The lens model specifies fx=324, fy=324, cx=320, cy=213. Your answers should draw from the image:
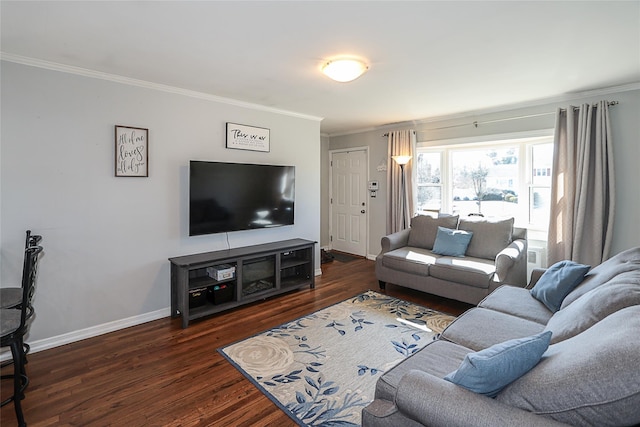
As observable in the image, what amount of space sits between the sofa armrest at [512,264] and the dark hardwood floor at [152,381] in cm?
210

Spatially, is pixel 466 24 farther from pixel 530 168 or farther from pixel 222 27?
pixel 530 168

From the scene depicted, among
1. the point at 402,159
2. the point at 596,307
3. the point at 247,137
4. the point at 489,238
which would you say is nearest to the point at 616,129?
the point at 489,238

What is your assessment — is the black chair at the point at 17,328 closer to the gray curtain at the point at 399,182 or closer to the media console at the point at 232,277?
the media console at the point at 232,277

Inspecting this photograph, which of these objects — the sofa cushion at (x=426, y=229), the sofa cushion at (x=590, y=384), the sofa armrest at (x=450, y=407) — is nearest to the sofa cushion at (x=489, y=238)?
the sofa cushion at (x=426, y=229)

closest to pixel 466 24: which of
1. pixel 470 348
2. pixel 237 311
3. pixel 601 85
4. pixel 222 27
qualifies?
pixel 222 27

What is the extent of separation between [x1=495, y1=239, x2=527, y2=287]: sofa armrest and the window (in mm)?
751

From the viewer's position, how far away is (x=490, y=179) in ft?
15.3

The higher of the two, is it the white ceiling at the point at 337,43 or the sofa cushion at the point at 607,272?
the white ceiling at the point at 337,43

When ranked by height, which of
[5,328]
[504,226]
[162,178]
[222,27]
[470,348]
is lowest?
[470,348]

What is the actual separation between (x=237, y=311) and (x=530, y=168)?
4.11 metres

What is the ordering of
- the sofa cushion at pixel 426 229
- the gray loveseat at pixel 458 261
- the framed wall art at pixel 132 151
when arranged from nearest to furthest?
1. the framed wall art at pixel 132 151
2. the gray loveseat at pixel 458 261
3. the sofa cushion at pixel 426 229

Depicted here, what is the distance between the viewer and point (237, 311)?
353 centimetres

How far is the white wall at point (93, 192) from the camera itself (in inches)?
102

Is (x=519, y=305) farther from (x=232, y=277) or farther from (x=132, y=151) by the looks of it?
A: (x=132, y=151)
